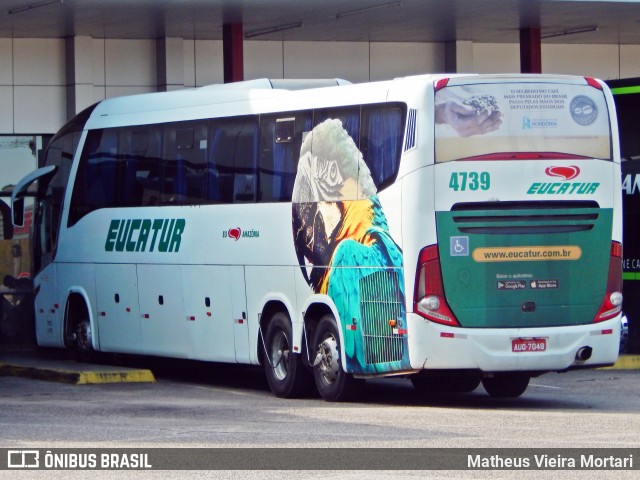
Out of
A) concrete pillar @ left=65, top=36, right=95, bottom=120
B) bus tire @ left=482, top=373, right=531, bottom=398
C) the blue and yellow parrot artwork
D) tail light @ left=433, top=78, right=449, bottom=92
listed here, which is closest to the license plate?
the blue and yellow parrot artwork

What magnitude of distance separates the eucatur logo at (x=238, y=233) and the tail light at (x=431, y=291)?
9.97 feet

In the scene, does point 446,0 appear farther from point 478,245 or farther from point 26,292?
point 478,245

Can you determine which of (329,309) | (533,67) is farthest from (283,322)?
(533,67)

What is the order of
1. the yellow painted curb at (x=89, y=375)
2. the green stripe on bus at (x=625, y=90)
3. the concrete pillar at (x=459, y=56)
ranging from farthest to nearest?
the concrete pillar at (x=459, y=56) → the green stripe on bus at (x=625, y=90) → the yellow painted curb at (x=89, y=375)

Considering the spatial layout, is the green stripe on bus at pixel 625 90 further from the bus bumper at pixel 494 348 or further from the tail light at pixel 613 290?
the bus bumper at pixel 494 348

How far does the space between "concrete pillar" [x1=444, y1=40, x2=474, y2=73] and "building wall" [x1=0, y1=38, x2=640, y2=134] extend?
0.09 ft

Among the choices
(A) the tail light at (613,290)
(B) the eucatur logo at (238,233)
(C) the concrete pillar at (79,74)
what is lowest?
(A) the tail light at (613,290)

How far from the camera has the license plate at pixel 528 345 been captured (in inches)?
635

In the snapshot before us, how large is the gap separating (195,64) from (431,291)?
14679 millimetres

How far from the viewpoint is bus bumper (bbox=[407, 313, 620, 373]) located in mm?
16000

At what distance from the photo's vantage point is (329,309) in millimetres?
17344

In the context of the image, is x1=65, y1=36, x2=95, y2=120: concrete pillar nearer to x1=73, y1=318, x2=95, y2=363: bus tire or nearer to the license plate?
x1=73, y1=318, x2=95, y2=363: bus tire

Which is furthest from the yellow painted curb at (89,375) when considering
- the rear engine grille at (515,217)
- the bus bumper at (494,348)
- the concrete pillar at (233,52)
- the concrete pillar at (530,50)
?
the concrete pillar at (530,50)

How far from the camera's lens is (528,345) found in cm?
1619
